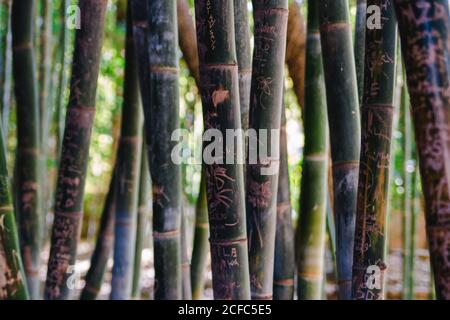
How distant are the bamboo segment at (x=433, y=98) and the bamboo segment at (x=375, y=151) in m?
0.33

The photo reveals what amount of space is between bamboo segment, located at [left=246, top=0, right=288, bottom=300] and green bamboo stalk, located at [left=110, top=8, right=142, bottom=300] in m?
0.74

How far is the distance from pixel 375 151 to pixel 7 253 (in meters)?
0.67

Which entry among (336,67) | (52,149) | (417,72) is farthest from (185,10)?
(52,149)

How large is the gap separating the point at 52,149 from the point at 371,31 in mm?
4942

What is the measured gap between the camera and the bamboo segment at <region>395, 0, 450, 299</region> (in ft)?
2.39

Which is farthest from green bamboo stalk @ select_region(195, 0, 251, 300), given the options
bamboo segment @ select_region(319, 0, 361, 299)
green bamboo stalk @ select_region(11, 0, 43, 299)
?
green bamboo stalk @ select_region(11, 0, 43, 299)

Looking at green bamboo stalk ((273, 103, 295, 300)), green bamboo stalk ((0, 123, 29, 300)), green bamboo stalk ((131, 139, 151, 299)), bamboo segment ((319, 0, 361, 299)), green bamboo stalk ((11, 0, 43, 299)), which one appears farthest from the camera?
green bamboo stalk ((131, 139, 151, 299))

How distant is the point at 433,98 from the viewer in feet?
2.39

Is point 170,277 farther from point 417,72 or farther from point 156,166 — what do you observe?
Result: point 417,72

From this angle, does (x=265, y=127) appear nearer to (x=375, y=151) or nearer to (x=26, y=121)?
(x=375, y=151)

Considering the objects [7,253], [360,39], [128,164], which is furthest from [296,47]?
[7,253]

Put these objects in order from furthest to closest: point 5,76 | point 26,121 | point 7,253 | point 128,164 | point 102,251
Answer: point 5,76 < point 102,251 < point 128,164 < point 26,121 < point 7,253

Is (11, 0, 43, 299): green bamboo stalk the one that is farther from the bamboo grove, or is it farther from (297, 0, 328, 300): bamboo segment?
(297, 0, 328, 300): bamboo segment

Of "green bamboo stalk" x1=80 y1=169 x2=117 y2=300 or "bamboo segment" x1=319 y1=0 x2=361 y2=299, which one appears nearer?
"bamboo segment" x1=319 y1=0 x2=361 y2=299
